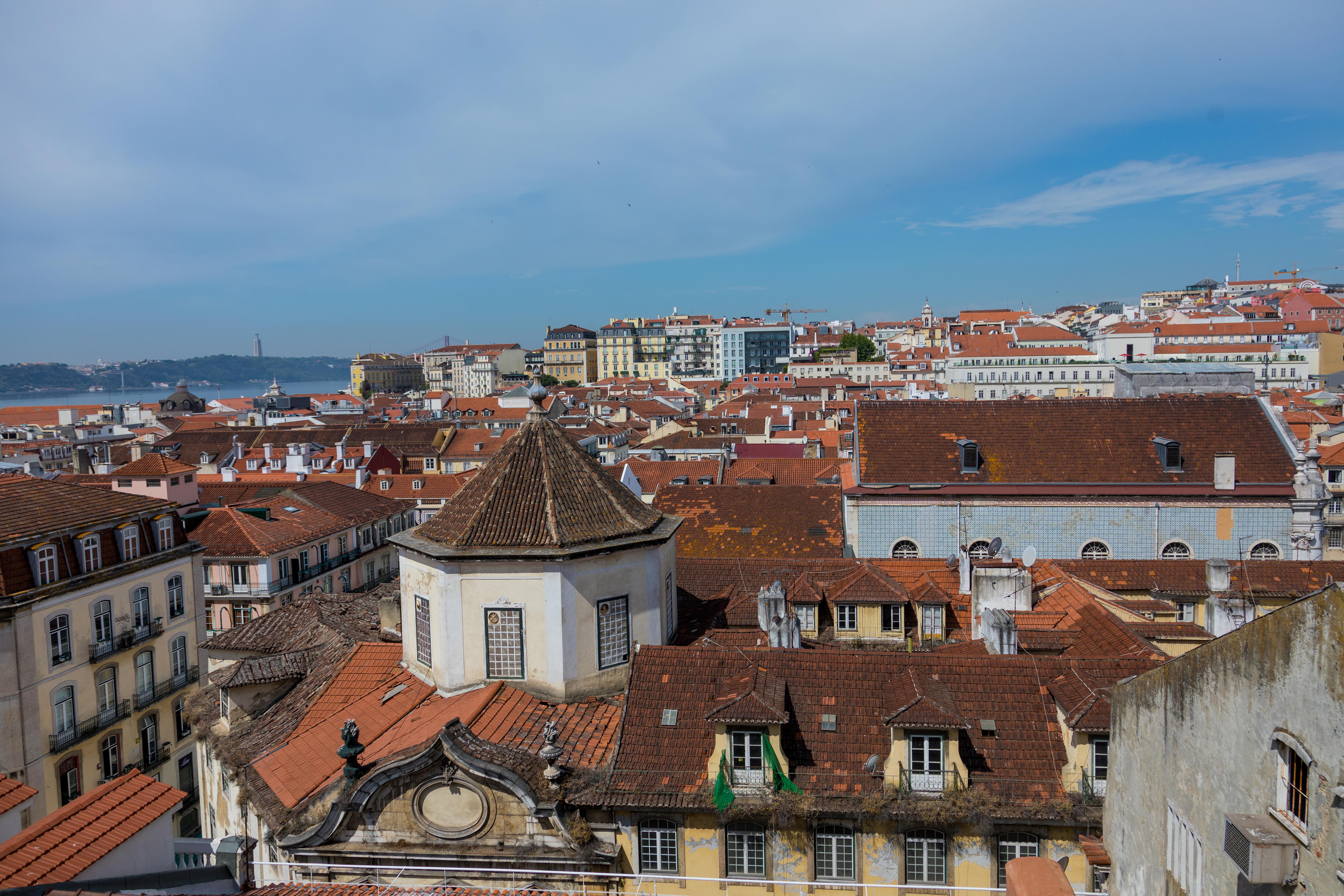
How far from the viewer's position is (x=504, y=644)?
63.7 ft

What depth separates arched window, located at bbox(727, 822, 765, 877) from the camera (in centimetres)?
1508

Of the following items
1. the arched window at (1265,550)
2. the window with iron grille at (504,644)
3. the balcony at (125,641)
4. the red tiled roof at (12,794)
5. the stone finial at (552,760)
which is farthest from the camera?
the arched window at (1265,550)

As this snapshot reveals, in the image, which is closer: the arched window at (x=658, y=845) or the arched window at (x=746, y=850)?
the arched window at (x=746, y=850)

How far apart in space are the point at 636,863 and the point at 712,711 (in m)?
2.84

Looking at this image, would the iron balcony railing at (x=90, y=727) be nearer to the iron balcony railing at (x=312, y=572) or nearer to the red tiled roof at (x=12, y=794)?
the iron balcony railing at (x=312, y=572)

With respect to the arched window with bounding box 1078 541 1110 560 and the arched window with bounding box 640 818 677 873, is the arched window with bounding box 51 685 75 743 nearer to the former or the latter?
the arched window with bounding box 640 818 677 873

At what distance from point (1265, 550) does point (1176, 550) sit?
10.7ft

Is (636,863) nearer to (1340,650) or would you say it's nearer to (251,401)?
(1340,650)

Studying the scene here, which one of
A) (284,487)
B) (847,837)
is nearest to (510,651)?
(847,837)

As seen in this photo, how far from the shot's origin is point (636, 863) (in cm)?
1528

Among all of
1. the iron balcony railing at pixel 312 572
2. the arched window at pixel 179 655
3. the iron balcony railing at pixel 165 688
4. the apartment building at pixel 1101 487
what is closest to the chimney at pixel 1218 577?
the apartment building at pixel 1101 487

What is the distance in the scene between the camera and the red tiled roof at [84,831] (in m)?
8.84

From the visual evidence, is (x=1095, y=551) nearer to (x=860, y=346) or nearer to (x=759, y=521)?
(x=759, y=521)

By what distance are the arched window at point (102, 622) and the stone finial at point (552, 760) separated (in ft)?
72.7
